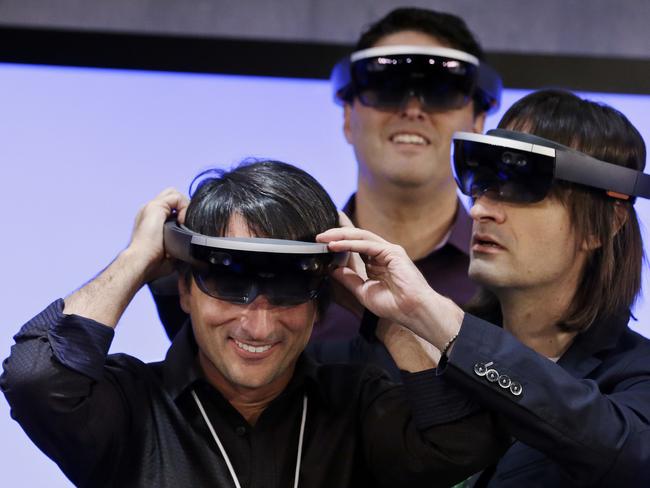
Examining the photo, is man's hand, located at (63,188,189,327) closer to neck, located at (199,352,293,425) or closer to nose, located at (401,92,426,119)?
neck, located at (199,352,293,425)

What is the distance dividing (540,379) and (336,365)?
458 millimetres

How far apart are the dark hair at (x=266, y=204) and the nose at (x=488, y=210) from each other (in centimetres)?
31

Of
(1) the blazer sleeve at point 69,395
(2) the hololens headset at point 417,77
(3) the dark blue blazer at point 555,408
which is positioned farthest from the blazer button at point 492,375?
(2) the hololens headset at point 417,77

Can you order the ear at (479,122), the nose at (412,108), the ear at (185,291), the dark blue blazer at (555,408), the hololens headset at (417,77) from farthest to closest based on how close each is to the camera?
1. the ear at (479,122)
2. the nose at (412,108)
3. the hololens headset at (417,77)
4. the ear at (185,291)
5. the dark blue blazer at (555,408)

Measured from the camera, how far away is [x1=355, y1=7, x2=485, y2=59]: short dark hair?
3188 mm

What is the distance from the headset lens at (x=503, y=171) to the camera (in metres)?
2.25

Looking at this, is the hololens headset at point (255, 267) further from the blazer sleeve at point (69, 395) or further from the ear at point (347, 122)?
the ear at point (347, 122)

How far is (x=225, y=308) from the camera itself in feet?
6.90

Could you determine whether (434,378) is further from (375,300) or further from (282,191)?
(282,191)

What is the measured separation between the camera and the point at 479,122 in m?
3.19

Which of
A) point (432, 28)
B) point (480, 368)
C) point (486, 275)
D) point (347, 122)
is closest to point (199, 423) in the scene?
point (480, 368)

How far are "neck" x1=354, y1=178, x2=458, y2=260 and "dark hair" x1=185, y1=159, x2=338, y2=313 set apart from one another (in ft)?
2.79

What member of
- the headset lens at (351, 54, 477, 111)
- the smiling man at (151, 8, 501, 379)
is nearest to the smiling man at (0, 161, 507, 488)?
the smiling man at (151, 8, 501, 379)

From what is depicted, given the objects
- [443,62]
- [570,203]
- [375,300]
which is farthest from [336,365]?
[443,62]
